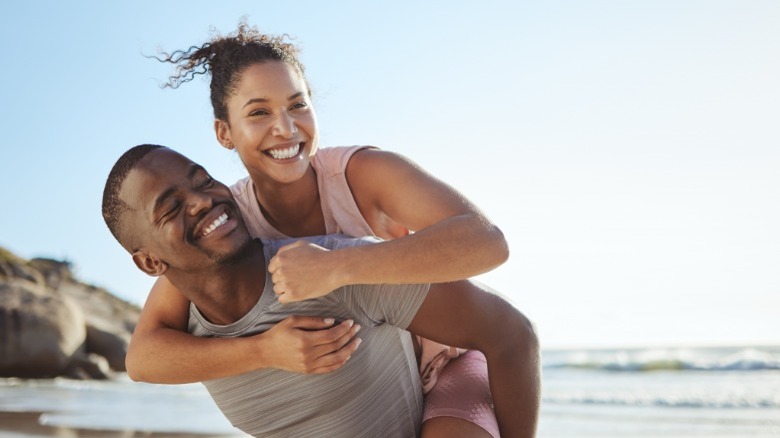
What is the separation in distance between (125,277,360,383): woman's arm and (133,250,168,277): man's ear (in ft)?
0.50

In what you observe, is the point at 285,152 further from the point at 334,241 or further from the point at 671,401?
the point at 671,401

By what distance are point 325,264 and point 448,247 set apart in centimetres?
35

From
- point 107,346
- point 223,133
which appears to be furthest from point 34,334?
point 223,133

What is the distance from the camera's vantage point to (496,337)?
2689 mm

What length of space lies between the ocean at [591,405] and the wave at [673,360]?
38mm

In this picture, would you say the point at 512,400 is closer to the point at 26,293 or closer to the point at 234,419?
the point at 234,419

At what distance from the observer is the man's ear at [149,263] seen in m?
2.58

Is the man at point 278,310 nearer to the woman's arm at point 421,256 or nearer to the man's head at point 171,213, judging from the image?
the man's head at point 171,213

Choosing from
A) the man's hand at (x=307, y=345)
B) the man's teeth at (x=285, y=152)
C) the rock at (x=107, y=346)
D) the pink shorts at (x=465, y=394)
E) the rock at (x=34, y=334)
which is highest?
the man's teeth at (x=285, y=152)

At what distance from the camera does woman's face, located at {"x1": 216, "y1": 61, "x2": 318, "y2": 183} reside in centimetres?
294

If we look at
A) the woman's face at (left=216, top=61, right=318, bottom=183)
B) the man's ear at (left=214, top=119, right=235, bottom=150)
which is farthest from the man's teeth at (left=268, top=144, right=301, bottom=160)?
the man's ear at (left=214, top=119, right=235, bottom=150)

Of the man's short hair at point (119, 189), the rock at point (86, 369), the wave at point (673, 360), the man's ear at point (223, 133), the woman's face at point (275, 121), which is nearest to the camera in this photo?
the man's short hair at point (119, 189)

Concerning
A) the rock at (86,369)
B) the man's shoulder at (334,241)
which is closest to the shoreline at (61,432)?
the man's shoulder at (334,241)

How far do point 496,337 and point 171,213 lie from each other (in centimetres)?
110
